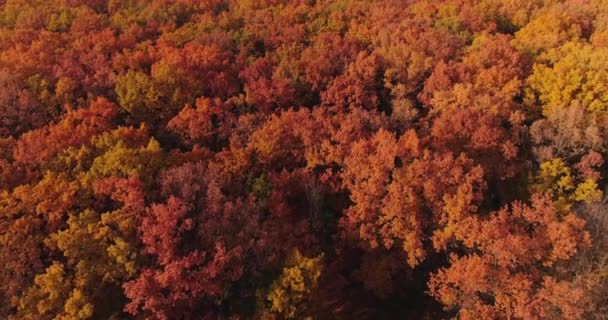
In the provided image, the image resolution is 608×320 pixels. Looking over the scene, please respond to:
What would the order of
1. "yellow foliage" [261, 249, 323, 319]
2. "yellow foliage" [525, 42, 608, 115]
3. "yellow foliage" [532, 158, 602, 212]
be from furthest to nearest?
1. "yellow foliage" [525, 42, 608, 115]
2. "yellow foliage" [532, 158, 602, 212]
3. "yellow foliage" [261, 249, 323, 319]

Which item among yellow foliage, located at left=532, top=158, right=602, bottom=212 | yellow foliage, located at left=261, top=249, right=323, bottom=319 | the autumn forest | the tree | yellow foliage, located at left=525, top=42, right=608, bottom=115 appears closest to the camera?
yellow foliage, located at left=261, top=249, right=323, bottom=319

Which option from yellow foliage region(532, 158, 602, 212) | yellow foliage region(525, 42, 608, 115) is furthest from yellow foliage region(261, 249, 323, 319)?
yellow foliage region(525, 42, 608, 115)

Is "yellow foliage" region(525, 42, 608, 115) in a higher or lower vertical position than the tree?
higher

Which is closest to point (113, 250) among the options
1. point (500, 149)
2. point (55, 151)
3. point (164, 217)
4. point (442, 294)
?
point (164, 217)

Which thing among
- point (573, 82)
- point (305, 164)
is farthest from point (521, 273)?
point (573, 82)

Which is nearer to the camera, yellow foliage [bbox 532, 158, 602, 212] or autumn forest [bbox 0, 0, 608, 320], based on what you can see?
autumn forest [bbox 0, 0, 608, 320]

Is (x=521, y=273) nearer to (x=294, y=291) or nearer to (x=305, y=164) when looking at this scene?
(x=294, y=291)

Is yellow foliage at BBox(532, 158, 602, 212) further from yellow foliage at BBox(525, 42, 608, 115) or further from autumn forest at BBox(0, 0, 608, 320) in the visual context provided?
yellow foliage at BBox(525, 42, 608, 115)

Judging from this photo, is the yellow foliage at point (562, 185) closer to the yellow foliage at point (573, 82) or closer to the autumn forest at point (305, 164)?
the autumn forest at point (305, 164)

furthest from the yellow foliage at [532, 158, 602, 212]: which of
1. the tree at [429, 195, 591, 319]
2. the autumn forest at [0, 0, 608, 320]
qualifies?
the tree at [429, 195, 591, 319]
